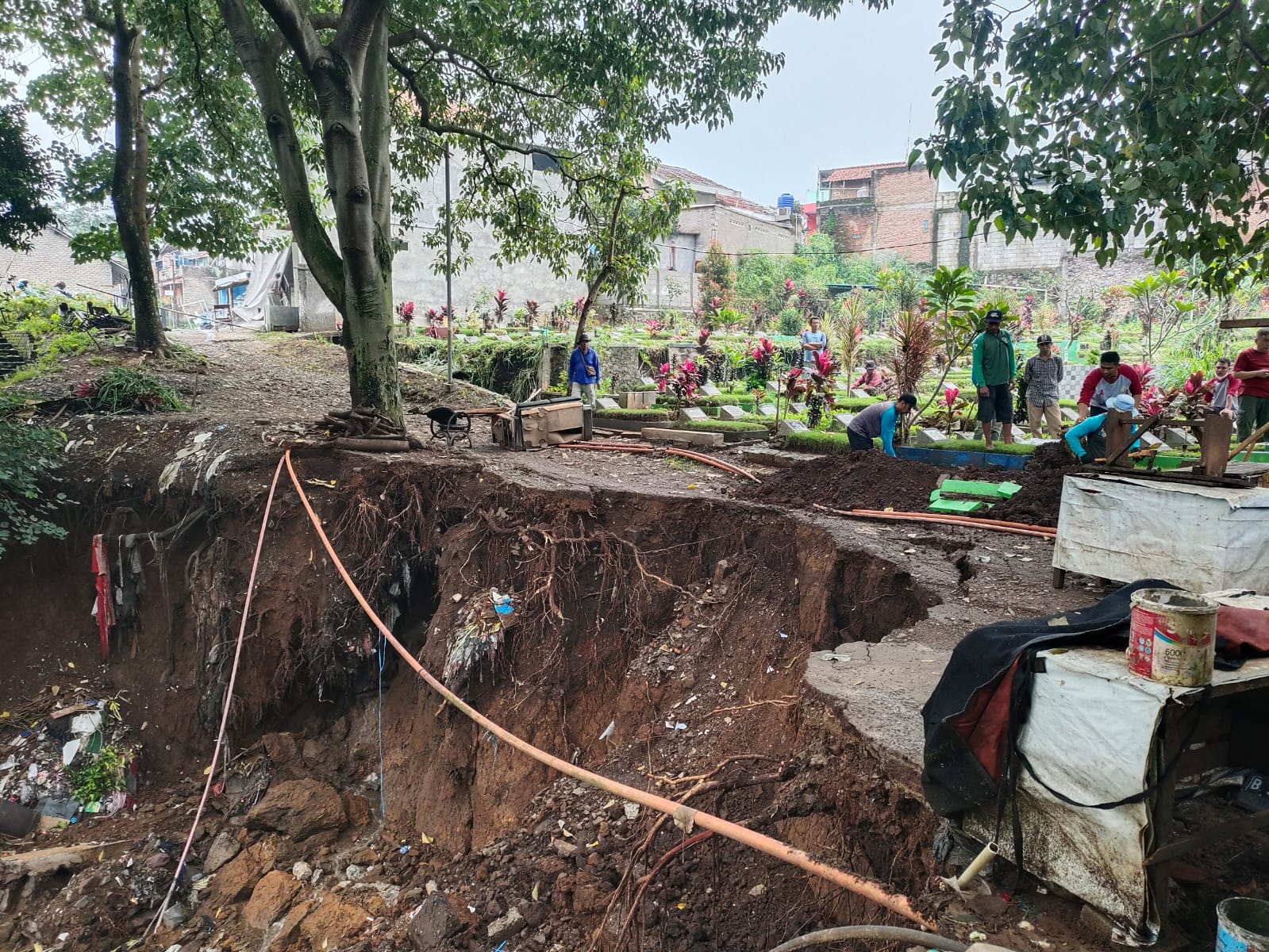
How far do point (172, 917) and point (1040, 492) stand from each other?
785 centimetres

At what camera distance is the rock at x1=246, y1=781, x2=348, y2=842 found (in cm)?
652

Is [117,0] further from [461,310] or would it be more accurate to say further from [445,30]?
[461,310]

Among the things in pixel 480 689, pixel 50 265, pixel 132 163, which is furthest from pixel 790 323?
pixel 50 265

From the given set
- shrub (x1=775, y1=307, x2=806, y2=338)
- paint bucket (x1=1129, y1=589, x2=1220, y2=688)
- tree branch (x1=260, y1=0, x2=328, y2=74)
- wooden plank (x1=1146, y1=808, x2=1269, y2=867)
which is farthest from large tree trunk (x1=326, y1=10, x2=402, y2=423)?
shrub (x1=775, y1=307, x2=806, y2=338)

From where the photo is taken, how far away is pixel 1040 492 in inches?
266

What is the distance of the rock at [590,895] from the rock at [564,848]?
261mm

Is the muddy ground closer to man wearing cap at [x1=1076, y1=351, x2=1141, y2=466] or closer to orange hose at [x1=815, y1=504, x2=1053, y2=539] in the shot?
orange hose at [x1=815, y1=504, x2=1053, y2=539]

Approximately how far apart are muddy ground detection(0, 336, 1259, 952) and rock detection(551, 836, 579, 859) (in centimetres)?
2

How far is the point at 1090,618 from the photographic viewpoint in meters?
2.65

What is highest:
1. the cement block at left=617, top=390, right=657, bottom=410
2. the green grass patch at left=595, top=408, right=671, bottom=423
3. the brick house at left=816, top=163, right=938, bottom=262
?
the brick house at left=816, top=163, right=938, bottom=262

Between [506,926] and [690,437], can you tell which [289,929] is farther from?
[690,437]

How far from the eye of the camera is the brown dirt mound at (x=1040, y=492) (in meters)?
6.38

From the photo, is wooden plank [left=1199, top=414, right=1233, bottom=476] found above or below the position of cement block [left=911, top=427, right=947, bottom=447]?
above

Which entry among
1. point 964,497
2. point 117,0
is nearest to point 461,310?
point 117,0
